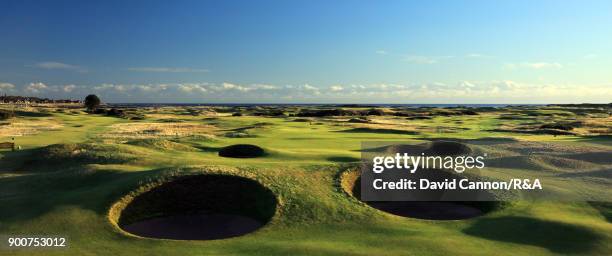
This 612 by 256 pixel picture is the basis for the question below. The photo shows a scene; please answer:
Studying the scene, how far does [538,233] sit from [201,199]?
15465mm

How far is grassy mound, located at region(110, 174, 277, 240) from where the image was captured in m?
21.9

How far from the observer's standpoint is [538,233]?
17.9 meters

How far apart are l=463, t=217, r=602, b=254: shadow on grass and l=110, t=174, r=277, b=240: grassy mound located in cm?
910

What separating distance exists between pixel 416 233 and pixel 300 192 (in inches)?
258

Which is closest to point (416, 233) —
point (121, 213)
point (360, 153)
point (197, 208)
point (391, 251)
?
point (391, 251)

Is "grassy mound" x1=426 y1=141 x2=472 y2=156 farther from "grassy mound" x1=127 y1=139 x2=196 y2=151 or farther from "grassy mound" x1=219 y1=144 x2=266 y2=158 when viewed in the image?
"grassy mound" x1=127 y1=139 x2=196 y2=151

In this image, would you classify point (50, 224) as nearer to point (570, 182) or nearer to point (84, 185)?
point (84, 185)

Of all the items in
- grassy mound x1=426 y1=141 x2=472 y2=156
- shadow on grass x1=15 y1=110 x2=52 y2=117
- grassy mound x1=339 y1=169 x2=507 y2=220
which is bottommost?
grassy mound x1=339 y1=169 x2=507 y2=220

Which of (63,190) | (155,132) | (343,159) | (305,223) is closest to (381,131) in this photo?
(343,159)

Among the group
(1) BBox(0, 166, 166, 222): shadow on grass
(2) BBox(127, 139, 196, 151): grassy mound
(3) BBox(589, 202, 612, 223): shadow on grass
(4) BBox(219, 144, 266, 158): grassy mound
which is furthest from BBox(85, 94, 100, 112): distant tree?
(3) BBox(589, 202, 612, 223): shadow on grass

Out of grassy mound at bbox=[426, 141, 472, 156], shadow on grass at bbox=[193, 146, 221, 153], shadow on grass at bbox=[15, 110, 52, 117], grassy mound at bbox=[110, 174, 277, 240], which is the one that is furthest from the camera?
shadow on grass at bbox=[15, 110, 52, 117]

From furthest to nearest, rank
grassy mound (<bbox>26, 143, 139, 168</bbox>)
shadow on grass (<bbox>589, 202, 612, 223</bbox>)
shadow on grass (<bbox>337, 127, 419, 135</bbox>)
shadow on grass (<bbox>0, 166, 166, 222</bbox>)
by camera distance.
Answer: shadow on grass (<bbox>337, 127, 419, 135</bbox>) < grassy mound (<bbox>26, 143, 139, 168</bbox>) < shadow on grass (<bbox>589, 202, 612, 223</bbox>) < shadow on grass (<bbox>0, 166, 166, 222</bbox>)

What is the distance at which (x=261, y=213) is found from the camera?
22.0 meters

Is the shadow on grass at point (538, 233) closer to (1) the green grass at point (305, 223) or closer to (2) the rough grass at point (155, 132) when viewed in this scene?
(1) the green grass at point (305, 223)
